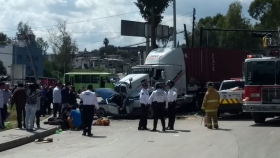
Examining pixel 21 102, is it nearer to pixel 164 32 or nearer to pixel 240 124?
pixel 240 124

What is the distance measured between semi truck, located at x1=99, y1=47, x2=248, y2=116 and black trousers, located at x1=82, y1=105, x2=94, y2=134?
892 centimetres

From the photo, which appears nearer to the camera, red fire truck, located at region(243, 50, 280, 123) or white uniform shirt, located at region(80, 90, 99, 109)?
white uniform shirt, located at region(80, 90, 99, 109)

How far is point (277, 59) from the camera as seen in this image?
22750mm

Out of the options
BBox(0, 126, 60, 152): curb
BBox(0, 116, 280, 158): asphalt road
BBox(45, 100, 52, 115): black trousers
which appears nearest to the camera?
BBox(0, 116, 280, 158): asphalt road

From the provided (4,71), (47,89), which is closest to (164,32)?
(47,89)

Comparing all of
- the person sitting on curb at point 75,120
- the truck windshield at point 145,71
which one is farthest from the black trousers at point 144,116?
the truck windshield at point 145,71

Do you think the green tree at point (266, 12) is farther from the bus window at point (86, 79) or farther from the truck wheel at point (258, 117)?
the truck wheel at point (258, 117)

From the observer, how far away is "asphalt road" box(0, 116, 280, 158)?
49.3 ft

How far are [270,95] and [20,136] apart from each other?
9.75 metres

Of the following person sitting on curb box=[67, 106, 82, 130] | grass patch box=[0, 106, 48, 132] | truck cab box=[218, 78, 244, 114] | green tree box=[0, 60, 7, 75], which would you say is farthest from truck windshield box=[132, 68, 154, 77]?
green tree box=[0, 60, 7, 75]

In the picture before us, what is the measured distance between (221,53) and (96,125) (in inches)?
457

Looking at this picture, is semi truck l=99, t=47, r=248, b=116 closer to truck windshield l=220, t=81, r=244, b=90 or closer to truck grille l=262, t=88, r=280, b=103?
truck windshield l=220, t=81, r=244, b=90

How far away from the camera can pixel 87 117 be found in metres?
20.2

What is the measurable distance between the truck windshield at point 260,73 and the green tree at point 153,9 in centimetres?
1875
